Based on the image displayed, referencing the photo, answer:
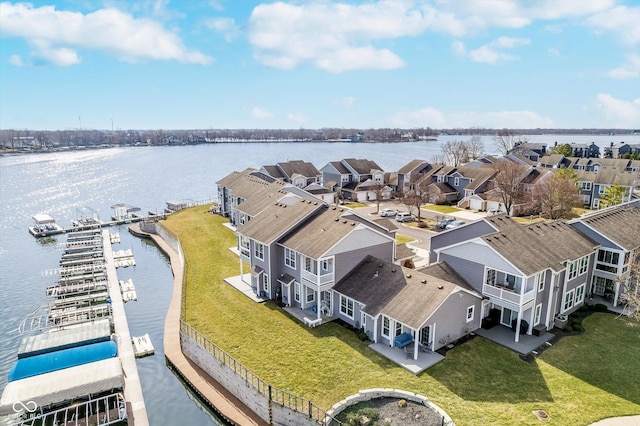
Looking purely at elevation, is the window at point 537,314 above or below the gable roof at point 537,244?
below

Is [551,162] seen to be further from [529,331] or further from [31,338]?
[31,338]

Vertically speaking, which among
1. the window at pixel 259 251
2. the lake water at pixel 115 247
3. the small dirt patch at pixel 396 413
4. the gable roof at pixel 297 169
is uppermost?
the gable roof at pixel 297 169

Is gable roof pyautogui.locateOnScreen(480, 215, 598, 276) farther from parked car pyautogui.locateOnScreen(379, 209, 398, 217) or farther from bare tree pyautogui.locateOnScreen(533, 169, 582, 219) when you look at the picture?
parked car pyautogui.locateOnScreen(379, 209, 398, 217)

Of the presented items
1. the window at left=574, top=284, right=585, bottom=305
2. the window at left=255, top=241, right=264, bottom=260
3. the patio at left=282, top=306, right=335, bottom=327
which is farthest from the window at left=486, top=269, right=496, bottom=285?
the window at left=255, top=241, right=264, bottom=260

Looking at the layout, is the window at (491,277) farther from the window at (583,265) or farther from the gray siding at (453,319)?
the window at (583,265)

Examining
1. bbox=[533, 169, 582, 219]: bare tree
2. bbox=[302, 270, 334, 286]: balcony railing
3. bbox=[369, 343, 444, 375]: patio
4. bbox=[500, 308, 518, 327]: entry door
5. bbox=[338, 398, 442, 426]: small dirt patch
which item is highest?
bbox=[533, 169, 582, 219]: bare tree

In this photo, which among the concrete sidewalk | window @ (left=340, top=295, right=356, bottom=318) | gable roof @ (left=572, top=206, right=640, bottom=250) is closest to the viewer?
the concrete sidewalk

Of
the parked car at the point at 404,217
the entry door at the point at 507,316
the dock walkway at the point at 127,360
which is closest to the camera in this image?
the dock walkway at the point at 127,360

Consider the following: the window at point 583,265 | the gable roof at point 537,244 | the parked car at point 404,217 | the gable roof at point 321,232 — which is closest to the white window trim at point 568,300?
the window at point 583,265
